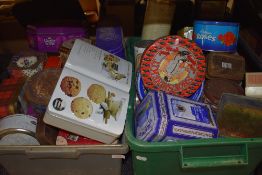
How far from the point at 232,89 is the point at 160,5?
0.41 metres

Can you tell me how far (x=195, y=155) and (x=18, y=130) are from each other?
22.4 inches

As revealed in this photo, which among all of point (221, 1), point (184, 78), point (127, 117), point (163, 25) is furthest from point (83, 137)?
point (221, 1)

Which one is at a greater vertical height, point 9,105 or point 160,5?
point 160,5

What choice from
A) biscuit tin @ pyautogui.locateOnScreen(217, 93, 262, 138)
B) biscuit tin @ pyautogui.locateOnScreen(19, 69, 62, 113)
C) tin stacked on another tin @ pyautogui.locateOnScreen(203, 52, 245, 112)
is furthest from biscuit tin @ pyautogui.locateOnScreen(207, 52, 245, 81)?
biscuit tin @ pyautogui.locateOnScreen(19, 69, 62, 113)

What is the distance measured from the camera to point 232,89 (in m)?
0.96

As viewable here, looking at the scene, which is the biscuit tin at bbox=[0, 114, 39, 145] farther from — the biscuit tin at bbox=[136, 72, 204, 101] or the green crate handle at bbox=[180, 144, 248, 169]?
the green crate handle at bbox=[180, 144, 248, 169]

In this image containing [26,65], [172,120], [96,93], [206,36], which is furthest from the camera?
[26,65]

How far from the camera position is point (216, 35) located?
0.98 metres

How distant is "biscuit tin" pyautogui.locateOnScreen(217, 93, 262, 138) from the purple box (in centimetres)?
71

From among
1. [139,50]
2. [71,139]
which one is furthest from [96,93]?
[139,50]

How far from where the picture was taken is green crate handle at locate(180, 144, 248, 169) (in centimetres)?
81

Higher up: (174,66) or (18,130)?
(174,66)

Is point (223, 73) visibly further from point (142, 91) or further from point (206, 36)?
point (142, 91)

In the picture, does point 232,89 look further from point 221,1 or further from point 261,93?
point 221,1
